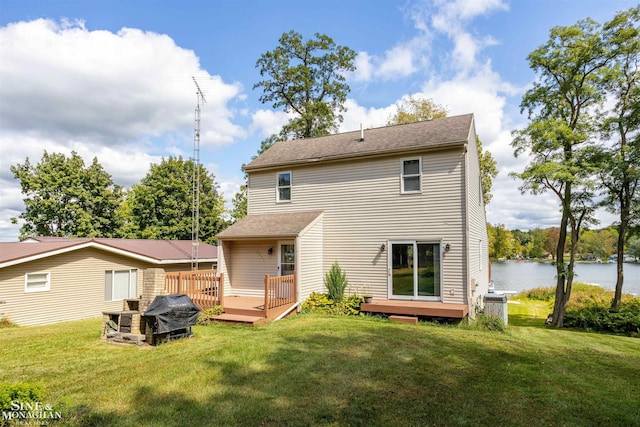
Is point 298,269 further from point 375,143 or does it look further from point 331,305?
point 375,143

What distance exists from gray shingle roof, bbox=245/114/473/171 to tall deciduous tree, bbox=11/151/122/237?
2352cm

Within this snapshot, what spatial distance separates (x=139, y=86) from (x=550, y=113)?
58.1 ft

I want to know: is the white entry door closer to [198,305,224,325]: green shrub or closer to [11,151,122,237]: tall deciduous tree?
[198,305,224,325]: green shrub

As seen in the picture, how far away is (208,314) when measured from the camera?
9867 mm

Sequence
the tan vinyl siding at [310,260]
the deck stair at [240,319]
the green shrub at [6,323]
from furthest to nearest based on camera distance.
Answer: the green shrub at [6,323], the tan vinyl siding at [310,260], the deck stair at [240,319]

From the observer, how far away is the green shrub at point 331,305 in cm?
1080

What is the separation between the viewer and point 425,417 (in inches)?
156

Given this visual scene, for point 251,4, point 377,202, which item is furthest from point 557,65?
point 251,4

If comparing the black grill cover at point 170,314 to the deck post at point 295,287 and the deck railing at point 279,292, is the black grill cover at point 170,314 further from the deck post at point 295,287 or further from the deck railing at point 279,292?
the deck post at point 295,287

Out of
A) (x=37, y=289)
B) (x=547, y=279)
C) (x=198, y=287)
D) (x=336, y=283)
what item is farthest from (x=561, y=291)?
(x=547, y=279)

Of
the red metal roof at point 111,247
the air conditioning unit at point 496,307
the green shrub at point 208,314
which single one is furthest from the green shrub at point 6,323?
the air conditioning unit at point 496,307

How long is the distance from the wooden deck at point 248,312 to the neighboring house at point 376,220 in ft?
3.28

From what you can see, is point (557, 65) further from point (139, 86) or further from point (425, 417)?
point (139, 86)

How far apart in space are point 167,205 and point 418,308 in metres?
26.7
